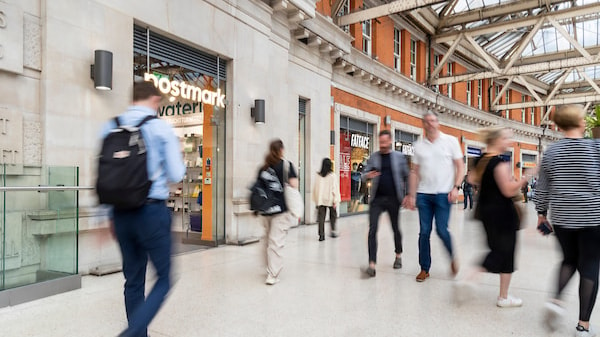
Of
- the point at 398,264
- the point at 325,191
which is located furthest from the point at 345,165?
the point at 398,264

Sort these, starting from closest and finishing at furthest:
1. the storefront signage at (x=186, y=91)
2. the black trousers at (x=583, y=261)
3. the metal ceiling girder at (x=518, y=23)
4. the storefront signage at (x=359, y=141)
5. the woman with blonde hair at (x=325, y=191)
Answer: the black trousers at (x=583, y=261)
the storefront signage at (x=186, y=91)
the woman with blonde hair at (x=325, y=191)
the storefront signage at (x=359, y=141)
the metal ceiling girder at (x=518, y=23)

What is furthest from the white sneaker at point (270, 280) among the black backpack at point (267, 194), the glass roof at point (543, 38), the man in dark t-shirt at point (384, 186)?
the glass roof at point (543, 38)

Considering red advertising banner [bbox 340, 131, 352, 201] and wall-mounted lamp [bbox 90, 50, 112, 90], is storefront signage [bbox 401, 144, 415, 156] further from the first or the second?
wall-mounted lamp [bbox 90, 50, 112, 90]

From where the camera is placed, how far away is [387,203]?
15.0 ft

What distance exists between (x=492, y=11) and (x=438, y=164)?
555 inches

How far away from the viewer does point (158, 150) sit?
2309 mm

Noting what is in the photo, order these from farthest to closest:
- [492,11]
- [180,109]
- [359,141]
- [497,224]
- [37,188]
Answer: [492,11], [359,141], [180,109], [37,188], [497,224]

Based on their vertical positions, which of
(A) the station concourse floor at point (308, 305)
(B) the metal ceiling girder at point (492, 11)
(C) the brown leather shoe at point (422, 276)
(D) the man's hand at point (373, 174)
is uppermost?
(B) the metal ceiling girder at point (492, 11)

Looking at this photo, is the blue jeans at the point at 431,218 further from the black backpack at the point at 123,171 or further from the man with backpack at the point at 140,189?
the black backpack at the point at 123,171

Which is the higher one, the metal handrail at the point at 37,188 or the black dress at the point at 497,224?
the metal handrail at the point at 37,188

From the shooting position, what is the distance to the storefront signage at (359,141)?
12.6 m

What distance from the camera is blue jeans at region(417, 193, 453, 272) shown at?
423 centimetres

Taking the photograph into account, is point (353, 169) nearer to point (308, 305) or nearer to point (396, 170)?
point (396, 170)

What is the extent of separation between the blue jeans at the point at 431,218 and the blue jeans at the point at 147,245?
116 inches
